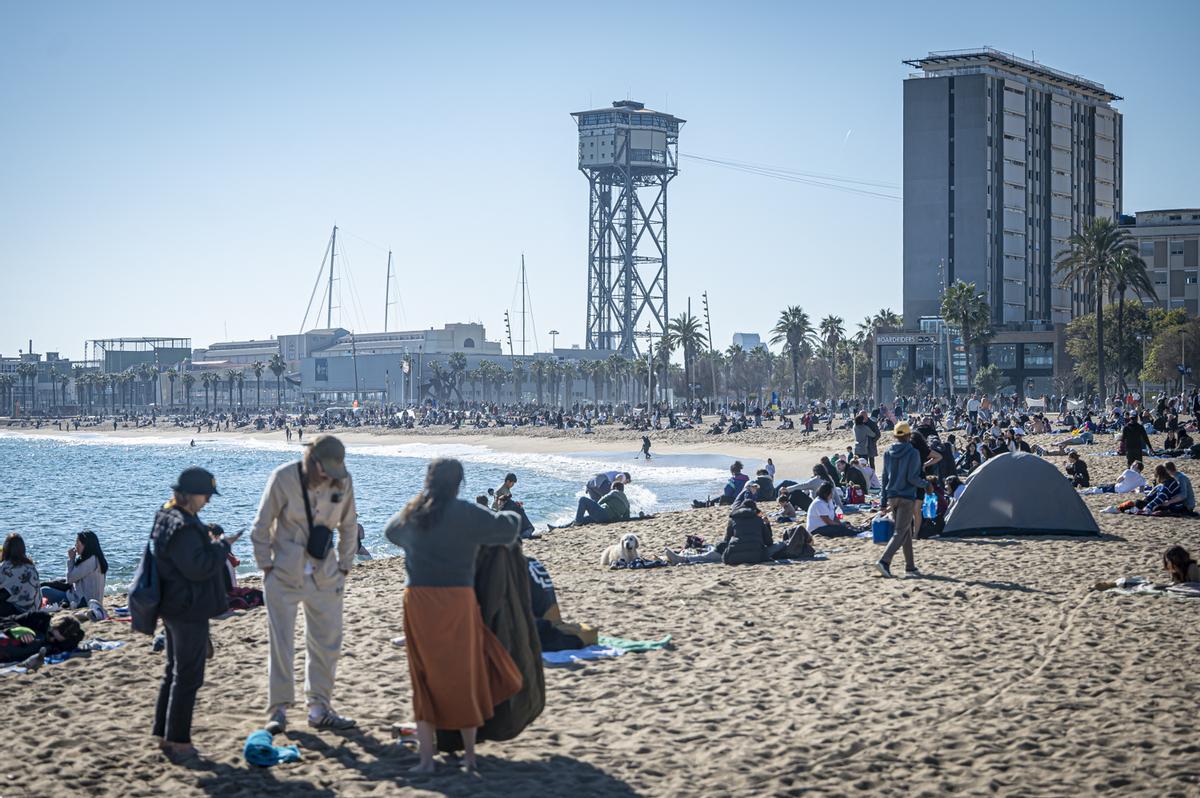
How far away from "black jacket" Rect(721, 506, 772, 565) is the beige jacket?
335 inches

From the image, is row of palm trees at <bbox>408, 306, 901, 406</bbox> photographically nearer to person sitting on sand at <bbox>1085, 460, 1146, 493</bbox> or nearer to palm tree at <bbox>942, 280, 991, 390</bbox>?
palm tree at <bbox>942, 280, 991, 390</bbox>

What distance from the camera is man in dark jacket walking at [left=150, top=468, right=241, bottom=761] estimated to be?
21.3 ft

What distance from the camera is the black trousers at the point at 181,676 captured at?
6.58m

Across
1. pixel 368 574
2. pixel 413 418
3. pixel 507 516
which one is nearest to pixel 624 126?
pixel 413 418

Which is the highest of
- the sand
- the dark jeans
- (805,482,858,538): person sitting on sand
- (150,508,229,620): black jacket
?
(150,508,229,620): black jacket

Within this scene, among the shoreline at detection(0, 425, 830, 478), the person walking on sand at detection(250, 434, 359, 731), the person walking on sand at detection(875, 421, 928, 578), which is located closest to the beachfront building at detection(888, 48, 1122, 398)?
the shoreline at detection(0, 425, 830, 478)

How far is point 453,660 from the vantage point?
237 inches

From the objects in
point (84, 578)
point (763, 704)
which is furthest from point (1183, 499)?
point (84, 578)

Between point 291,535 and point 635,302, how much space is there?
556 ft

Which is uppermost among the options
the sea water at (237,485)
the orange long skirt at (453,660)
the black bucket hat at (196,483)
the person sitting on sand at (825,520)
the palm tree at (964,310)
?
the palm tree at (964,310)

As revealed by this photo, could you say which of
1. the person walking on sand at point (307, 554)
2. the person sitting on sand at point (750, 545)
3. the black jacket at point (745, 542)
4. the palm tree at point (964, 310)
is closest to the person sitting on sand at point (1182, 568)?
the person sitting on sand at point (750, 545)

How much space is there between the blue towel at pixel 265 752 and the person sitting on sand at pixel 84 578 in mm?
7204

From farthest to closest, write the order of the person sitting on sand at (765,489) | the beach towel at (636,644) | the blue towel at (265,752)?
the person sitting on sand at (765,489) < the beach towel at (636,644) < the blue towel at (265,752)

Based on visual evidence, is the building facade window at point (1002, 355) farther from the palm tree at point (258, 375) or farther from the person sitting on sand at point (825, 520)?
the palm tree at point (258, 375)
